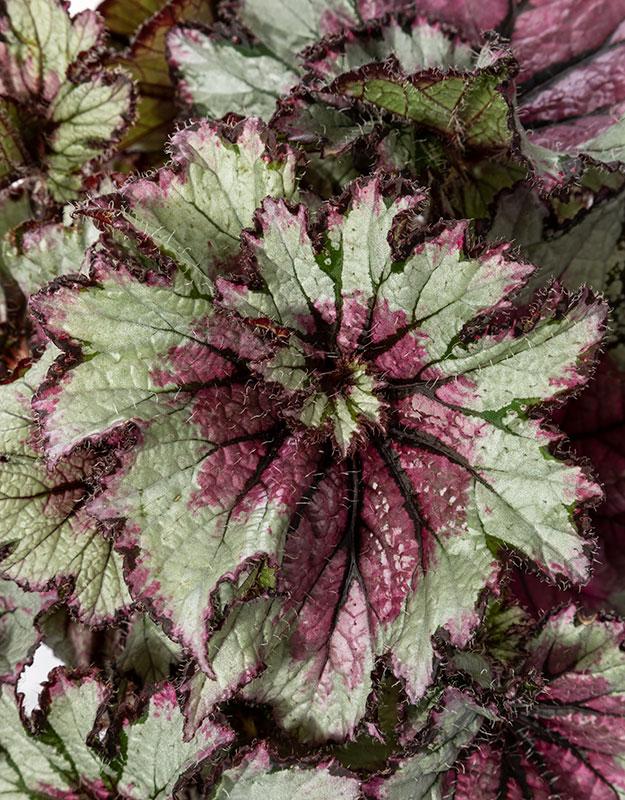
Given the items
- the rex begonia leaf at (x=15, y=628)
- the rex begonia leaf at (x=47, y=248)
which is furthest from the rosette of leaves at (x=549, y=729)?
the rex begonia leaf at (x=47, y=248)

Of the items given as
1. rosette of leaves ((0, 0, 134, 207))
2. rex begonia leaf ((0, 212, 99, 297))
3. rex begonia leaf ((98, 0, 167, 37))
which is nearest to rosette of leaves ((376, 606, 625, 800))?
rex begonia leaf ((0, 212, 99, 297))

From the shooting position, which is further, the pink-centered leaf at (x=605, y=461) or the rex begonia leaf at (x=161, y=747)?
the pink-centered leaf at (x=605, y=461)

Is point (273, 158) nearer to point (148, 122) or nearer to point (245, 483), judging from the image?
point (245, 483)

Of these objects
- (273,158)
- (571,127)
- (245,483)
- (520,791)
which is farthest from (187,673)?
(571,127)

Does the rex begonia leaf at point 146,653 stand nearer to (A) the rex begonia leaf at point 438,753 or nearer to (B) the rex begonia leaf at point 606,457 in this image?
(A) the rex begonia leaf at point 438,753

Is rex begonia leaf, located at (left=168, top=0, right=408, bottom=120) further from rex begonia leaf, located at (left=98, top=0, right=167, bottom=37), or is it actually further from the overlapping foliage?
rex begonia leaf, located at (left=98, top=0, right=167, bottom=37)

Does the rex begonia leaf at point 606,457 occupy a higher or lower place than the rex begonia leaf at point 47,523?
lower
